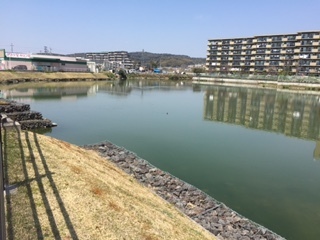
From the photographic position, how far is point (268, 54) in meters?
110

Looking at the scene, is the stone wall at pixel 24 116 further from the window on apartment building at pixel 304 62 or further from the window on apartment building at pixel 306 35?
the window on apartment building at pixel 306 35

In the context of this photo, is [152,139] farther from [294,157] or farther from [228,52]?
[228,52]

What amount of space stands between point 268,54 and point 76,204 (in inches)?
4543

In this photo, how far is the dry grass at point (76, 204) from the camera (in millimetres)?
7102

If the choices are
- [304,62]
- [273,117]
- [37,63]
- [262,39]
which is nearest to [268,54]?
[262,39]

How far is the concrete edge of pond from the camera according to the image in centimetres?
1005

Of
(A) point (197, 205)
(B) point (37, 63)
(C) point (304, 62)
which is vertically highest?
(C) point (304, 62)

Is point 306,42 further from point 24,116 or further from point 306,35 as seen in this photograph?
point 24,116

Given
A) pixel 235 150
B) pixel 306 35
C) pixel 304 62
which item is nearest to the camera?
pixel 235 150

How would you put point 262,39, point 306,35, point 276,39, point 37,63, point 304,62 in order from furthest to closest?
1. point 262,39
2. point 276,39
3. point 304,62
4. point 306,35
5. point 37,63

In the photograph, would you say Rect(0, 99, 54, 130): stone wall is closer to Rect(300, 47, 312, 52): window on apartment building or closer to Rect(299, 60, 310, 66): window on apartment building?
Rect(299, 60, 310, 66): window on apartment building

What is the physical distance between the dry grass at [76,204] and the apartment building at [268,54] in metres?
104

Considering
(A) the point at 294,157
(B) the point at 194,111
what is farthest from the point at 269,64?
(A) the point at 294,157

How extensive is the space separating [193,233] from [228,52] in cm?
12348
